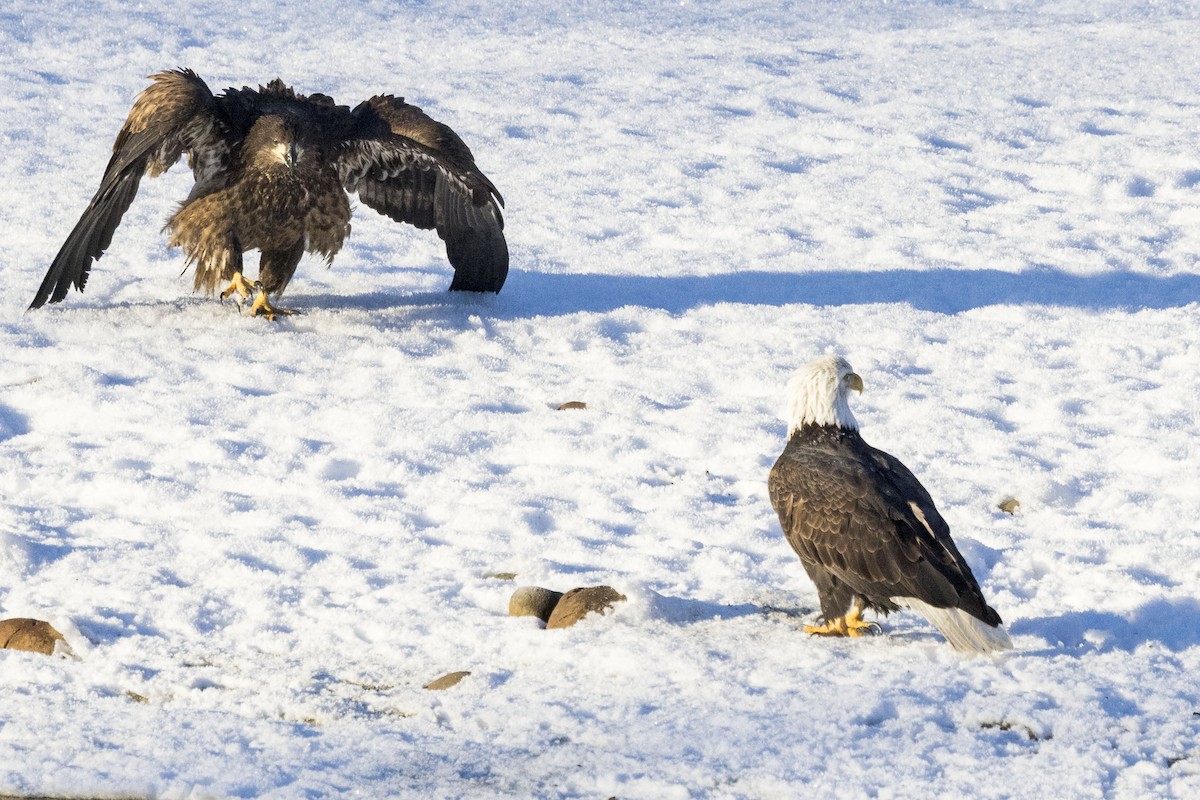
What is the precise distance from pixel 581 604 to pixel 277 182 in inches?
137

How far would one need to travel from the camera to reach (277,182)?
7.17 meters

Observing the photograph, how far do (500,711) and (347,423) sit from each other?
8.52 feet

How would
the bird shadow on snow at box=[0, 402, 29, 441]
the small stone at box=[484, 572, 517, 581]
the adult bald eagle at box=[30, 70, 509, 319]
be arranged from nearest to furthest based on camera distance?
the small stone at box=[484, 572, 517, 581]
the bird shadow on snow at box=[0, 402, 29, 441]
the adult bald eagle at box=[30, 70, 509, 319]

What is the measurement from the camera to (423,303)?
25.6ft

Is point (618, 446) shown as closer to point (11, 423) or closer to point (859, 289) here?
point (11, 423)

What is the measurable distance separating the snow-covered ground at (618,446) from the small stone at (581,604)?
8 cm

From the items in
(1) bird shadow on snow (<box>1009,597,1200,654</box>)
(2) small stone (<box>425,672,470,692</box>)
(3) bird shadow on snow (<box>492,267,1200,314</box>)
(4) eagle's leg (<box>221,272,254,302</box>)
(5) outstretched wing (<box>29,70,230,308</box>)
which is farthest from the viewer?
(3) bird shadow on snow (<box>492,267,1200,314</box>)

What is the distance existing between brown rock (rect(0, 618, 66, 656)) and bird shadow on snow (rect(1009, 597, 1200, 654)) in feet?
9.25

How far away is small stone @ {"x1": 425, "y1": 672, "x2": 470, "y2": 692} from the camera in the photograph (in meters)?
4.07

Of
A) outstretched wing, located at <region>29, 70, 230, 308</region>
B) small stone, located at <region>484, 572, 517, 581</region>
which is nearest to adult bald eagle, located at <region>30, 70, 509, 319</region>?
outstretched wing, located at <region>29, 70, 230, 308</region>

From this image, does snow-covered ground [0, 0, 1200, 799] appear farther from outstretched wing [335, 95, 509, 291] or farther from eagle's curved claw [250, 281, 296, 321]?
outstretched wing [335, 95, 509, 291]

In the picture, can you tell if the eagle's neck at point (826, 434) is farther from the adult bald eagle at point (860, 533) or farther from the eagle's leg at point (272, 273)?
the eagle's leg at point (272, 273)

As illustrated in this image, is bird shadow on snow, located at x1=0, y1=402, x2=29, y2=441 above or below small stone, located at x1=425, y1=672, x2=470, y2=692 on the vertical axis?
above

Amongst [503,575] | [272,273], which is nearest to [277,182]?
[272,273]
